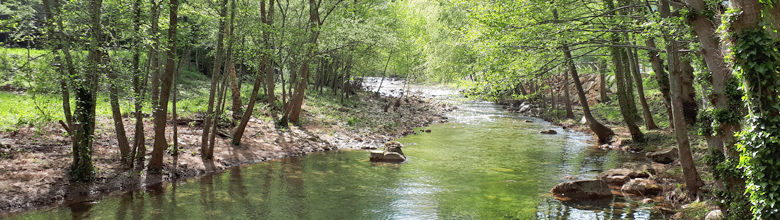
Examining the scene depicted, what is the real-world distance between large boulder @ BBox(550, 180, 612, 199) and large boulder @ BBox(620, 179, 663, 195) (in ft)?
2.13

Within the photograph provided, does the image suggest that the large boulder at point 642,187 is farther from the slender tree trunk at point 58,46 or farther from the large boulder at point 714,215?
the slender tree trunk at point 58,46

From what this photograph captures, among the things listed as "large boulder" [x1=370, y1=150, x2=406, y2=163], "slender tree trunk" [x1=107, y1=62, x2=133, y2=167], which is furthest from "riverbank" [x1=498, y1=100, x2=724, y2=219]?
"slender tree trunk" [x1=107, y1=62, x2=133, y2=167]

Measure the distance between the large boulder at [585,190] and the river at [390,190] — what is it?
28 cm

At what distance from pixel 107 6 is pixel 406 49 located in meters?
25.5

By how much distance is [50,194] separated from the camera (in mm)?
9438

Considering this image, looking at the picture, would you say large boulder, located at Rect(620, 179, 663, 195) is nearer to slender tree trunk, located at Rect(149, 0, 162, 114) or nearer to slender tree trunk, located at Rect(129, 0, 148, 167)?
slender tree trunk, located at Rect(149, 0, 162, 114)

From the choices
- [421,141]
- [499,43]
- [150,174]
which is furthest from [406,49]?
[150,174]

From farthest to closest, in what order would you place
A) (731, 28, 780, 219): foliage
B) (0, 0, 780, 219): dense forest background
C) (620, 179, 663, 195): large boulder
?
(620, 179, 663, 195): large boulder
(0, 0, 780, 219): dense forest background
(731, 28, 780, 219): foliage

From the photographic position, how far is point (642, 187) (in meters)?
10.7

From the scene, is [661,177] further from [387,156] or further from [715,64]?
[387,156]

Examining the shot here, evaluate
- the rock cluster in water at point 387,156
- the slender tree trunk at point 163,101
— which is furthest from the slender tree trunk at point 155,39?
the rock cluster in water at point 387,156

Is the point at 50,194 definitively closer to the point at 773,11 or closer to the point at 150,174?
the point at 150,174

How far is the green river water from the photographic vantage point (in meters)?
9.29

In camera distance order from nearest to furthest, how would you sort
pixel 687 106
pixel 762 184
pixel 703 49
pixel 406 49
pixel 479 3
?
pixel 762 184, pixel 703 49, pixel 479 3, pixel 687 106, pixel 406 49
